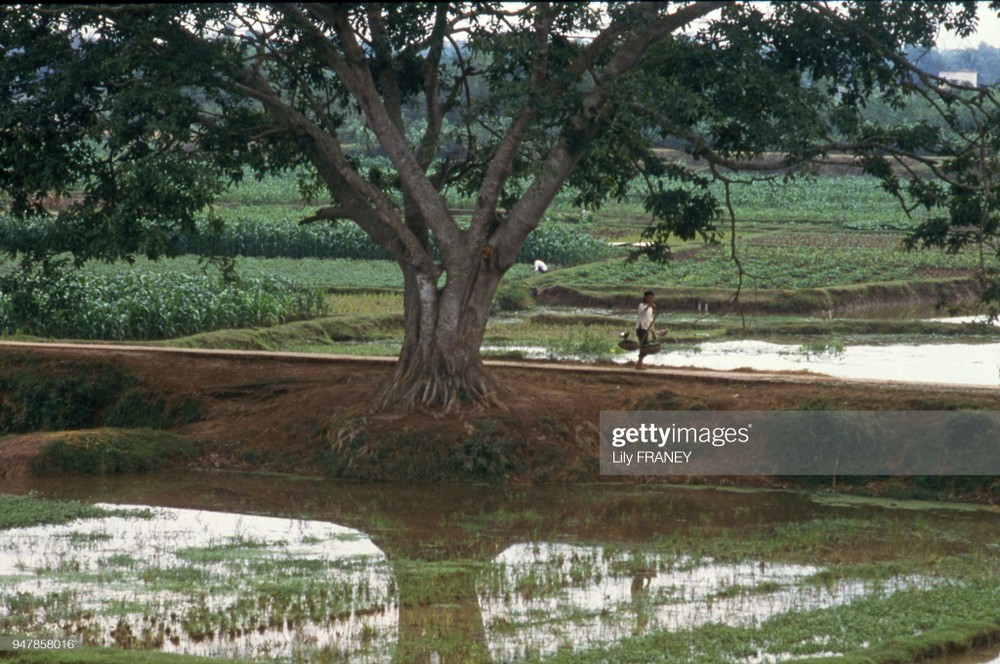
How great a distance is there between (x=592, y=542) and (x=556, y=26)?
6826 mm

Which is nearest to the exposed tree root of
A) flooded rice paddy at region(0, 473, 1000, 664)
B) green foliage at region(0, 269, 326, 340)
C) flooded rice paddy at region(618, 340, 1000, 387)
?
flooded rice paddy at region(0, 473, 1000, 664)

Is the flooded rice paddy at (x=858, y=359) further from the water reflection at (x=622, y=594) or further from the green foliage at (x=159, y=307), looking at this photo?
the water reflection at (x=622, y=594)

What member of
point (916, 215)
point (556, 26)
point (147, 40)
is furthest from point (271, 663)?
point (916, 215)

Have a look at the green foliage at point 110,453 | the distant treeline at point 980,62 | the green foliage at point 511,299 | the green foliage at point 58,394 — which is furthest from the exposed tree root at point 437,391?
the distant treeline at point 980,62

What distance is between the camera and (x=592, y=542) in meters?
12.7

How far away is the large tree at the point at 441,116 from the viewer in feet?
47.5

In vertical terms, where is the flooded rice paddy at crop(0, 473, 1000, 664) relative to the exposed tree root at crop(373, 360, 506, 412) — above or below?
below

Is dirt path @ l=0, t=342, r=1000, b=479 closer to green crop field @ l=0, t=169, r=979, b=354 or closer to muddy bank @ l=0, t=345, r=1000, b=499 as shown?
muddy bank @ l=0, t=345, r=1000, b=499

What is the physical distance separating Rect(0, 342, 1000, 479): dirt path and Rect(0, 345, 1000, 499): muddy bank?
0.06ft

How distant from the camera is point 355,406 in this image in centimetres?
1684

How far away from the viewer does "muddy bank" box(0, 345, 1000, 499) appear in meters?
15.9

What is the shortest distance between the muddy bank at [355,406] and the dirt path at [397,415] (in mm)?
20

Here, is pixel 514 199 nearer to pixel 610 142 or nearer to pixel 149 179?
pixel 610 142

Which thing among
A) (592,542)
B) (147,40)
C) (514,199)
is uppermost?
(147,40)
